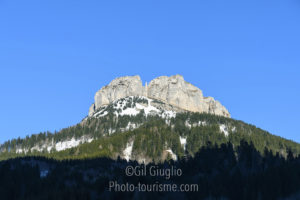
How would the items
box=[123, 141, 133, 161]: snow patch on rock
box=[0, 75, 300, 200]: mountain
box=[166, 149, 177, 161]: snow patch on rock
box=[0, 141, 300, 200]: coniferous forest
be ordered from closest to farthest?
box=[0, 141, 300, 200]: coniferous forest < box=[0, 75, 300, 200]: mountain < box=[166, 149, 177, 161]: snow patch on rock < box=[123, 141, 133, 161]: snow patch on rock

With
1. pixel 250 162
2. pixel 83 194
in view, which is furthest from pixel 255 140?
pixel 83 194

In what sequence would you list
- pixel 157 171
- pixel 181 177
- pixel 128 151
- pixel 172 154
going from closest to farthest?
pixel 181 177 → pixel 157 171 → pixel 172 154 → pixel 128 151

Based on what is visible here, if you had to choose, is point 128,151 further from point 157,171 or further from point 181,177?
point 181,177

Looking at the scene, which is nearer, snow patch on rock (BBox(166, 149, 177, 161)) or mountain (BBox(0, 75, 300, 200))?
mountain (BBox(0, 75, 300, 200))

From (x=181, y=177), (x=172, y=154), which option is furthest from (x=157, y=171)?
(x=172, y=154)

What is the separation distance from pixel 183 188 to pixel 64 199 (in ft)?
130

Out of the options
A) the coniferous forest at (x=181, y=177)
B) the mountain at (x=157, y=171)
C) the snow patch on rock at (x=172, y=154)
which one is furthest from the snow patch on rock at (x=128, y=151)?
the snow patch on rock at (x=172, y=154)

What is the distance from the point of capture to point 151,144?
19375cm

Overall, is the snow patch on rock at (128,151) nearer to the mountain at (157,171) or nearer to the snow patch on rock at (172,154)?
the mountain at (157,171)

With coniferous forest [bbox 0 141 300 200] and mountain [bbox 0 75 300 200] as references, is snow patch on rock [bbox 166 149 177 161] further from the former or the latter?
coniferous forest [bbox 0 141 300 200]

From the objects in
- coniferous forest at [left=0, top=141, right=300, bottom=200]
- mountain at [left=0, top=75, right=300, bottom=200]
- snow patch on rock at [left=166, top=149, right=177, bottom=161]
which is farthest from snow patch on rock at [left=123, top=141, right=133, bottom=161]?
snow patch on rock at [left=166, top=149, right=177, bottom=161]

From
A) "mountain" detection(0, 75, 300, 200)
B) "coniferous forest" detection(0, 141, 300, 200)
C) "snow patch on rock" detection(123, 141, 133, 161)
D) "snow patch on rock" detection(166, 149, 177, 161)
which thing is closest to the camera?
"coniferous forest" detection(0, 141, 300, 200)

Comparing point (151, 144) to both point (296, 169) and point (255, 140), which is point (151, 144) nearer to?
point (255, 140)

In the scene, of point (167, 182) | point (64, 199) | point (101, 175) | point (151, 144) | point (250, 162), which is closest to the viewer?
point (64, 199)
